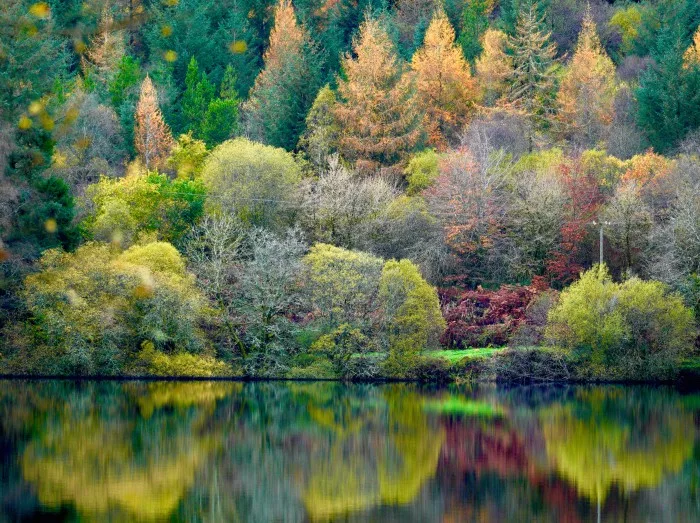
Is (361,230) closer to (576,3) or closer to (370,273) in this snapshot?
(370,273)

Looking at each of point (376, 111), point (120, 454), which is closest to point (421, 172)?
point (376, 111)

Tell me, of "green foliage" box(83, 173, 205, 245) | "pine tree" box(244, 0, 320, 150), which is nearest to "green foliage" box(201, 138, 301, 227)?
"green foliage" box(83, 173, 205, 245)

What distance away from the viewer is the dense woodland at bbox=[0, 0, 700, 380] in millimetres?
44875

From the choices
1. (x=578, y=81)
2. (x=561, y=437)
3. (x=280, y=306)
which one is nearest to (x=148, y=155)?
(x=280, y=306)

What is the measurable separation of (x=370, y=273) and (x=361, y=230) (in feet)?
22.4

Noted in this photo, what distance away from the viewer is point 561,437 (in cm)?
3145

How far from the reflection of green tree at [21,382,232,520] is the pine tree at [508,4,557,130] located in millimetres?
35844

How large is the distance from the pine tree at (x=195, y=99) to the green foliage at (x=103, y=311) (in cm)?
2414

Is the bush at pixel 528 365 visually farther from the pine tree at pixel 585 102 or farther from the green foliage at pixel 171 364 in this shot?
the pine tree at pixel 585 102

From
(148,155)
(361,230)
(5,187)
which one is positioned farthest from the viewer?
(148,155)

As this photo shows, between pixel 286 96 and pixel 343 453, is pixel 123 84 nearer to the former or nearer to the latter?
pixel 286 96

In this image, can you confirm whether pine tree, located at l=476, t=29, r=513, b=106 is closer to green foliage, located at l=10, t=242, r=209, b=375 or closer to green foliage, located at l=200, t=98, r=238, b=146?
green foliage, located at l=200, t=98, r=238, b=146

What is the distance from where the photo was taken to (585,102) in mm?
66312

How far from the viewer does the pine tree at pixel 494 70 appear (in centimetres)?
6838
